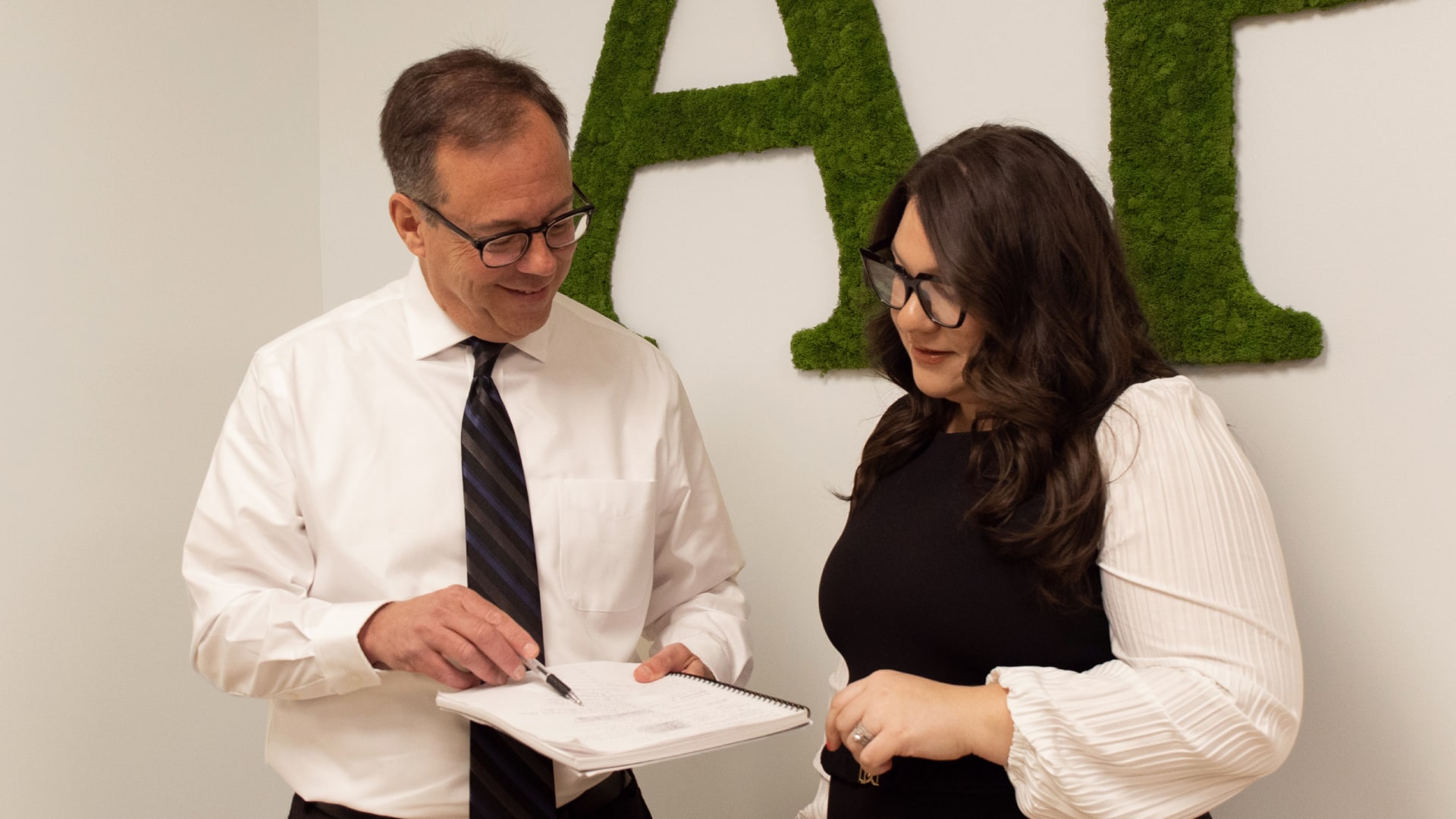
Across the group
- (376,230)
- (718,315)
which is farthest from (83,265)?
(718,315)

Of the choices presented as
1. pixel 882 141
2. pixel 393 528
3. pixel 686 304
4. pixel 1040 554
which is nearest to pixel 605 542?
pixel 393 528

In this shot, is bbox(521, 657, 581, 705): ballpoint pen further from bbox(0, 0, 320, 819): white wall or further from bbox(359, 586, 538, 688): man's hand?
bbox(0, 0, 320, 819): white wall

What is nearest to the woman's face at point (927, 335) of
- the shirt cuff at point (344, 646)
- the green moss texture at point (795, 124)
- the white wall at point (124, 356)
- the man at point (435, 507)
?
the man at point (435, 507)

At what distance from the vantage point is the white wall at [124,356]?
2.09 meters

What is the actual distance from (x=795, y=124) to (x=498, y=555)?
101 cm

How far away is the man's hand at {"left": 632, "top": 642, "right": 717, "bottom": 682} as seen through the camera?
1485 mm

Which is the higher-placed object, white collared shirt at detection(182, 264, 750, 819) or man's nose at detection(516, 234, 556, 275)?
man's nose at detection(516, 234, 556, 275)

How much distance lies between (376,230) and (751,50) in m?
1.08

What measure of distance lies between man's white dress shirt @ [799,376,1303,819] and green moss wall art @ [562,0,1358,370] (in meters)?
0.57

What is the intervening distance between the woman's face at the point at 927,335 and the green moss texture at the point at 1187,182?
44cm

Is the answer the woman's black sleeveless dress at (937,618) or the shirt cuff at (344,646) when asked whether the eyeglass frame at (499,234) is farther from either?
the woman's black sleeveless dress at (937,618)

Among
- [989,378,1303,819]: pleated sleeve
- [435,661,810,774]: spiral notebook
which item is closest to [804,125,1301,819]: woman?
[989,378,1303,819]: pleated sleeve

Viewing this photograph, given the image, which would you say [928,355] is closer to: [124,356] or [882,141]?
[882,141]

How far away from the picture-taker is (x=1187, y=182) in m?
1.71
